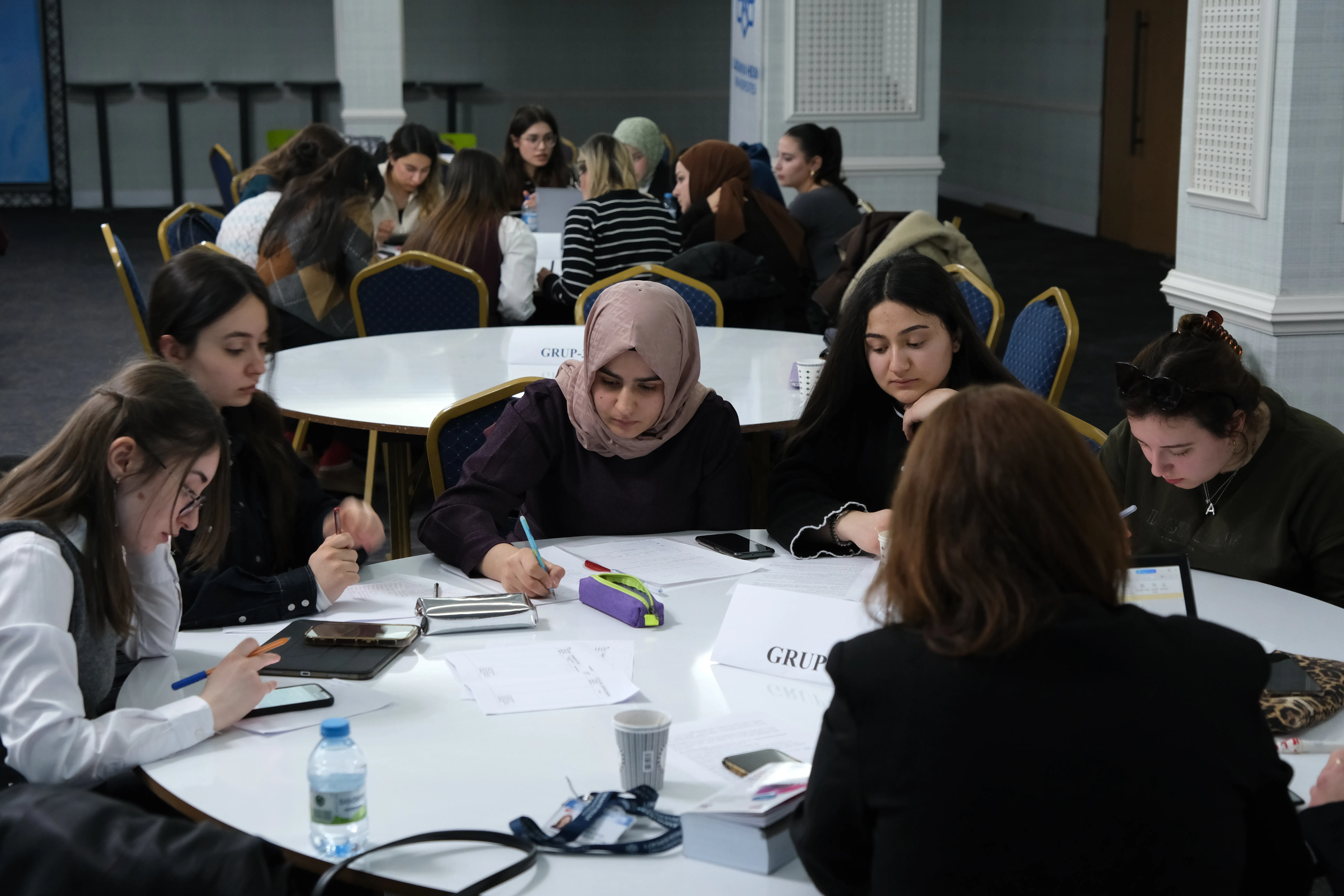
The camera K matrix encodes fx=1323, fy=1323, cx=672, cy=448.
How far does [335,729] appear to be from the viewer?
1.44m

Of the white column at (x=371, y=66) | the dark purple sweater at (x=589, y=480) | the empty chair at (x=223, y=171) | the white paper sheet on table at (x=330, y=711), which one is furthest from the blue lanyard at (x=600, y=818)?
the white column at (x=371, y=66)

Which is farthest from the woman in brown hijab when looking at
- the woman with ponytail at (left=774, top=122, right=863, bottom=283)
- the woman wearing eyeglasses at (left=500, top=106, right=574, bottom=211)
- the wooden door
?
the wooden door

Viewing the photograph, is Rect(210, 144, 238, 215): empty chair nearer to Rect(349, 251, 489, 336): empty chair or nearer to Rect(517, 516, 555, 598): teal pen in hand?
Rect(349, 251, 489, 336): empty chair

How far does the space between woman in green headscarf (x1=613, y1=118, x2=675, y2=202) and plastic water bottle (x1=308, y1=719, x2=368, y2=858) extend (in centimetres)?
619

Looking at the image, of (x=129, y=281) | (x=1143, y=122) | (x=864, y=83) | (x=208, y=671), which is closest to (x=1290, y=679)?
(x=208, y=671)

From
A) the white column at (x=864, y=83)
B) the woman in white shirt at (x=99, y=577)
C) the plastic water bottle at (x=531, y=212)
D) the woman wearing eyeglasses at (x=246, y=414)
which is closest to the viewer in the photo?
the woman in white shirt at (x=99, y=577)

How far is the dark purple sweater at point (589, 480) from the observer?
101 inches

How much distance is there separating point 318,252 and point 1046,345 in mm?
2618

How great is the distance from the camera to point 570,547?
2.54 m

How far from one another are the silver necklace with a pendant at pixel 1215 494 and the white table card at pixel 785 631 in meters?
0.82

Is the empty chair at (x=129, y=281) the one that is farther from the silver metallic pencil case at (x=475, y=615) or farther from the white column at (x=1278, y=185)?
the white column at (x=1278, y=185)

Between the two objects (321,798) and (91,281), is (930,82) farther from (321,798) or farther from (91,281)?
(321,798)

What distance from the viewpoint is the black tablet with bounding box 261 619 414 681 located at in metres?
1.90

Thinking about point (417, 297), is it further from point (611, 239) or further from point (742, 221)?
point (742, 221)
